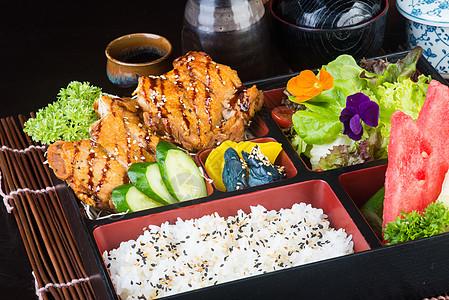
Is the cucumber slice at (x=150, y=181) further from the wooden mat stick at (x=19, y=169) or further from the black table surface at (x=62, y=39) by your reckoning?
the black table surface at (x=62, y=39)

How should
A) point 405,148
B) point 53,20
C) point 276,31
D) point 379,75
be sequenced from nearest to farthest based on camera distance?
point 405,148 < point 379,75 < point 276,31 < point 53,20

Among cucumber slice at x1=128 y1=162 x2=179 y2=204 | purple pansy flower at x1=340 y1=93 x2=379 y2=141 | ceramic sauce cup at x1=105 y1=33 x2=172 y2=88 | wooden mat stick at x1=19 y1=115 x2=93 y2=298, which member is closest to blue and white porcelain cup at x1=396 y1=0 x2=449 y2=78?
purple pansy flower at x1=340 y1=93 x2=379 y2=141

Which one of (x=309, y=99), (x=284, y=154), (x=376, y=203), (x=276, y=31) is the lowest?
(x=376, y=203)

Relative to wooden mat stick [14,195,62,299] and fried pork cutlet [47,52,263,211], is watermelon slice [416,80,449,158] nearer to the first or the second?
fried pork cutlet [47,52,263,211]

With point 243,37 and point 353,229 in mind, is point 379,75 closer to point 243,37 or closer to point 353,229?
point 243,37

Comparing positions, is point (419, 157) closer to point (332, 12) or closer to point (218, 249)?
point (218, 249)

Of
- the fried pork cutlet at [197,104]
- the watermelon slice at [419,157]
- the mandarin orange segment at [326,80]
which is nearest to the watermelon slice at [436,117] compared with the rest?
the watermelon slice at [419,157]

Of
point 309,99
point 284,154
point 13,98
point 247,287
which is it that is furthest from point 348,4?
point 13,98
